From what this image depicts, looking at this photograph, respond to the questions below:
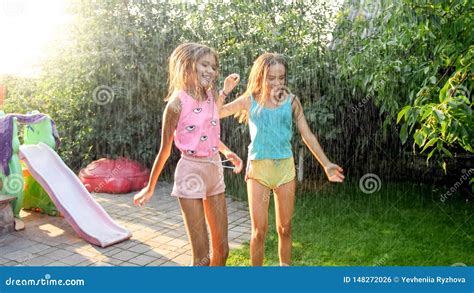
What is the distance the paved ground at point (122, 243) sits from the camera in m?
4.12

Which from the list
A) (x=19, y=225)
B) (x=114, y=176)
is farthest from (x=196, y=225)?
(x=114, y=176)

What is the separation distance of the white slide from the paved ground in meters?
0.13

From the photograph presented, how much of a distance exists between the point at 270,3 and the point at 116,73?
2.88m

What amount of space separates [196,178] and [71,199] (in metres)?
2.84

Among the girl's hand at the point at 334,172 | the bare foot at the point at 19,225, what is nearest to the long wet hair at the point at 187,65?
the girl's hand at the point at 334,172

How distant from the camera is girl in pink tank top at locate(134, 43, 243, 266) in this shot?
2793 mm

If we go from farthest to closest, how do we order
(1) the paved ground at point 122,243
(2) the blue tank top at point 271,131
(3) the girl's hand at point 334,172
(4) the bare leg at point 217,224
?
(1) the paved ground at point 122,243, (2) the blue tank top at point 271,131, (3) the girl's hand at point 334,172, (4) the bare leg at point 217,224

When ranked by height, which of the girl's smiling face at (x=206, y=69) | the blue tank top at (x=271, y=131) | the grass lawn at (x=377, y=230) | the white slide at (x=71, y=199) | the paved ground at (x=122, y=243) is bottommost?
the grass lawn at (x=377, y=230)

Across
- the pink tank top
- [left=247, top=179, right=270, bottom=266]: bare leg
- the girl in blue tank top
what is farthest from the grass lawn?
the pink tank top

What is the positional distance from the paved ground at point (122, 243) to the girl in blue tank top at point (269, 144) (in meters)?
1.29

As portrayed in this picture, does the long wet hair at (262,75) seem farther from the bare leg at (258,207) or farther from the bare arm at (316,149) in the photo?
the bare leg at (258,207)

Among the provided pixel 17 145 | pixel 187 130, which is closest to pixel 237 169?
pixel 187 130

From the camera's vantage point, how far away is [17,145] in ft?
16.7

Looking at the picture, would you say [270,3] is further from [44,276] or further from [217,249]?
[44,276]
